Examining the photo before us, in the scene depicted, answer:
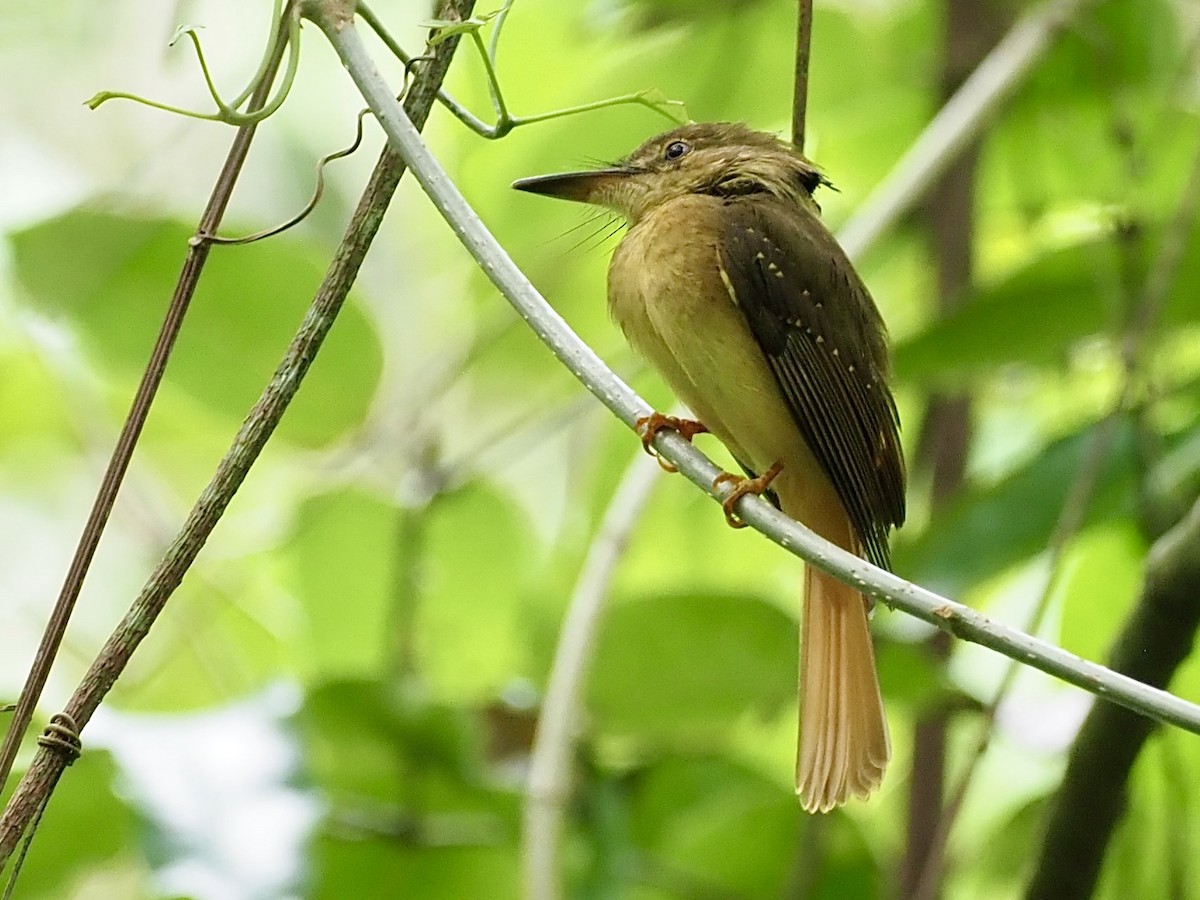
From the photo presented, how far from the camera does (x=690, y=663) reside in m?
2.03

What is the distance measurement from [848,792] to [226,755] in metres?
0.72

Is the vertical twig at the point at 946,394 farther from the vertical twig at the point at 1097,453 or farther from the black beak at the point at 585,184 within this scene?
the black beak at the point at 585,184

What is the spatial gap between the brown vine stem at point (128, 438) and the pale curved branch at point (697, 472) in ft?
0.34

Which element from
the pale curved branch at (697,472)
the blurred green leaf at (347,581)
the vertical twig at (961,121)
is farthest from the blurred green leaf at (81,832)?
the vertical twig at (961,121)

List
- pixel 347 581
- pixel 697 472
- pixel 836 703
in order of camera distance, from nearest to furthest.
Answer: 1. pixel 697 472
2. pixel 836 703
3. pixel 347 581

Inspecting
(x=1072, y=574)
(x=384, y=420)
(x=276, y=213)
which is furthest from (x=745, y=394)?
(x=276, y=213)

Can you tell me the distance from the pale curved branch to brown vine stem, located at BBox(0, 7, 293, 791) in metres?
0.10

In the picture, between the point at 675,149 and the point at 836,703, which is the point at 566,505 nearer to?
the point at 675,149

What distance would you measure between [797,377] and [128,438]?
0.89m

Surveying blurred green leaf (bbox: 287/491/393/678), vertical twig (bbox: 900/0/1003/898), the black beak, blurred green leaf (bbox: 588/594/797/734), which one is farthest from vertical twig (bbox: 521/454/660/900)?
vertical twig (bbox: 900/0/1003/898)

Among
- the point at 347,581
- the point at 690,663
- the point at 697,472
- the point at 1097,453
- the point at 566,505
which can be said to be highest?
the point at 566,505

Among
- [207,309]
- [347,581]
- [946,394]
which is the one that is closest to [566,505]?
[347,581]

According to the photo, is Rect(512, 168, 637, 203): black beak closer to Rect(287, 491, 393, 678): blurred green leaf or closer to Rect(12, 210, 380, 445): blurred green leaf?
Rect(12, 210, 380, 445): blurred green leaf

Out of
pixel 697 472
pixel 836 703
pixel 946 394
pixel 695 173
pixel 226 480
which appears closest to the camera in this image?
pixel 226 480
